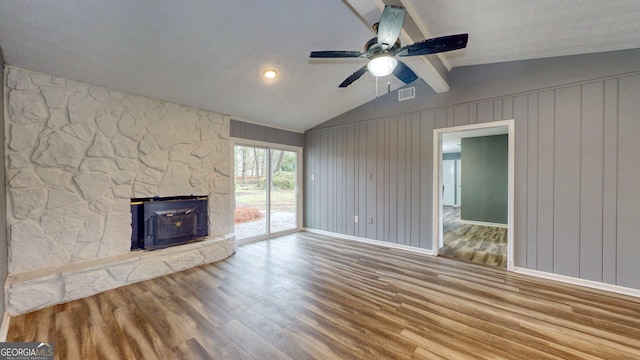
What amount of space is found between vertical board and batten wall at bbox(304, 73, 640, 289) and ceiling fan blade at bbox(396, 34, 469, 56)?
2198mm

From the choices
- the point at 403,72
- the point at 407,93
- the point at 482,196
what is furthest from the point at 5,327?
the point at 482,196

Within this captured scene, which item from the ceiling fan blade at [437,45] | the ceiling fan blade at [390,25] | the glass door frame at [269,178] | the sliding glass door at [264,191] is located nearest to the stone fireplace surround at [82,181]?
the glass door frame at [269,178]

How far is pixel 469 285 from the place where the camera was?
2945mm

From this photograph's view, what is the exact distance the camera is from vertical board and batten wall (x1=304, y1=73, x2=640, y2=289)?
2734 millimetres

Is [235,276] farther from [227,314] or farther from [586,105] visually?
[586,105]

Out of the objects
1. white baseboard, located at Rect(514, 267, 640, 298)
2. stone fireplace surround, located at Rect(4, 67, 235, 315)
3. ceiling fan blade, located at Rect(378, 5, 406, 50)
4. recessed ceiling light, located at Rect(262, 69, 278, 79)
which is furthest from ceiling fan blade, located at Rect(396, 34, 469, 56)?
stone fireplace surround, located at Rect(4, 67, 235, 315)

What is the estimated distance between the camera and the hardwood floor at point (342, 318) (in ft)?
6.09

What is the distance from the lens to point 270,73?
10.8 feet

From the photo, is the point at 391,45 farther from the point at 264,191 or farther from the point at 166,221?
the point at 264,191

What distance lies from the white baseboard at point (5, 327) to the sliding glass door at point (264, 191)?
2733 mm

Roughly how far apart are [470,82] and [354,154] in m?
2.26

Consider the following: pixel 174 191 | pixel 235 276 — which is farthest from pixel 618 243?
pixel 174 191

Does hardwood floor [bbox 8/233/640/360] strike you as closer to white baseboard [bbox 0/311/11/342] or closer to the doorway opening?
white baseboard [bbox 0/311/11/342]

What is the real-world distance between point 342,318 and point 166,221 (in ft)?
9.15
